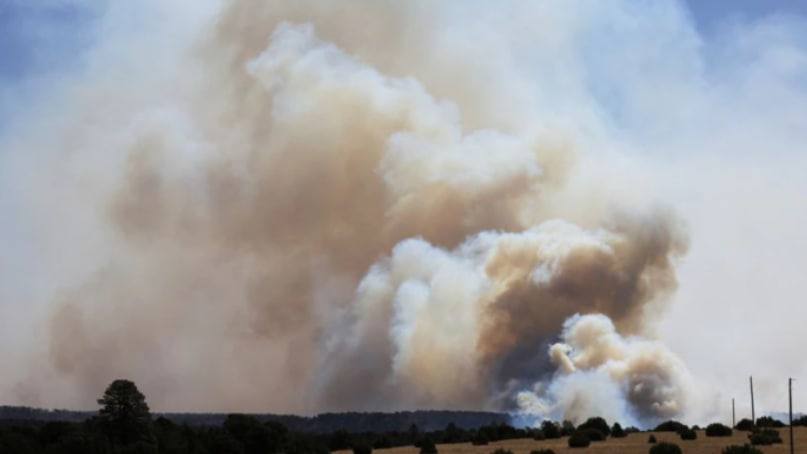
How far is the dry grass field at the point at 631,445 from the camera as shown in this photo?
76938 millimetres

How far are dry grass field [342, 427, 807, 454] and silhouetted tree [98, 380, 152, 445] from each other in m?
21.2

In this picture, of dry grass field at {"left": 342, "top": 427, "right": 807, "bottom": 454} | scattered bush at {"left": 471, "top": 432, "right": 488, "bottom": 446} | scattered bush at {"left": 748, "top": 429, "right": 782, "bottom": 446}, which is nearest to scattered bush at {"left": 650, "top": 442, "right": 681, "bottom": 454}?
dry grass field at {"left": 342, "top": 427, "right": 807, "bottom": 454}

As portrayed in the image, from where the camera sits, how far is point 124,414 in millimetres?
98750

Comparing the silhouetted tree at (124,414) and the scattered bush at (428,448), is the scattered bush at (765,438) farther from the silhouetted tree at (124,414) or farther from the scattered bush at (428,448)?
the silhouetted tree at (124,414)

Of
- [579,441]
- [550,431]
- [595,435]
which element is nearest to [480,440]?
[550,431]

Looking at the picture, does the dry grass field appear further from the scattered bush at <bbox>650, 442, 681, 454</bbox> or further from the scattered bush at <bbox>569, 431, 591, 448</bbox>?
the scattered bush at <bbox>650, 442, 681, 454</bbox>

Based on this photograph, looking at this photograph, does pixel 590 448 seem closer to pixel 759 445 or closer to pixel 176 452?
pixel 759 445

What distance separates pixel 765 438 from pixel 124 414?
52.8 metres

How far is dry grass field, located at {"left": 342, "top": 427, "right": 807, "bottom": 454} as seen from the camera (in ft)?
252

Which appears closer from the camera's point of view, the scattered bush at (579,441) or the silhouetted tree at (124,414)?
the scattered bush at (579,441)

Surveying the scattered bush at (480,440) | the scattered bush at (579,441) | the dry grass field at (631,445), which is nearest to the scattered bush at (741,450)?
the dry grass field at (631,445)

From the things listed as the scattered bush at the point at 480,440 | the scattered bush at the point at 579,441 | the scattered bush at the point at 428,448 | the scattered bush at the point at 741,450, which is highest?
the scattered bush at the point at 480,440

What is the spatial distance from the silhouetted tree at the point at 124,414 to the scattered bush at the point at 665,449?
44.1m

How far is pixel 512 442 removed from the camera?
9431cm
